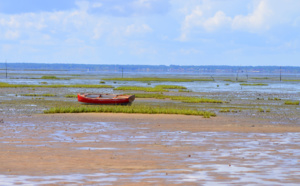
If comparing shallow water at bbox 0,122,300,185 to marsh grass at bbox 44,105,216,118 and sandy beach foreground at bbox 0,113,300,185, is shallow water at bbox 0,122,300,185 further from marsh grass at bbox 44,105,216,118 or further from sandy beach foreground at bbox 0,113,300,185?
marsh grass at bbox 44,105,216,118

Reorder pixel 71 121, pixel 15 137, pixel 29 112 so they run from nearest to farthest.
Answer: pixel 15 137
pixel 71 121
pixel 29 112

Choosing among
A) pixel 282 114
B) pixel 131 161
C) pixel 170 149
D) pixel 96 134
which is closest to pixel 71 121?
pixel 96 134

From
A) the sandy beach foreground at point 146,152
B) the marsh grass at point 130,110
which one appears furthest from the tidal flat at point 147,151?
the marsh grass at point 130,110

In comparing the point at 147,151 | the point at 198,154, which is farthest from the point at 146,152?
the point at 198,154

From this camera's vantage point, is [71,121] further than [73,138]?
Yes

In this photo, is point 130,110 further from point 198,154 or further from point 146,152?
point 198,154

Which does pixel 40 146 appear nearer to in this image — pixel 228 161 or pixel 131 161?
Answer: pixel 131 161

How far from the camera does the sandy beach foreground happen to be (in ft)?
37.8

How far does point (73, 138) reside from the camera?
59.4ft

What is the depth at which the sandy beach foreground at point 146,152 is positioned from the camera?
37.8ft

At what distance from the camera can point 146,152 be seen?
15141 mm

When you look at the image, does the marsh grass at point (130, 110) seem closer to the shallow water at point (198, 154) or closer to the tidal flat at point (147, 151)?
the tidal flat at point (147, 151)

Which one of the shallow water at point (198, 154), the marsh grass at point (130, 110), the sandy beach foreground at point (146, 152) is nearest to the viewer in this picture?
the shallow water at point (198, 154)

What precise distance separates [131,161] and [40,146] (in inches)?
154
